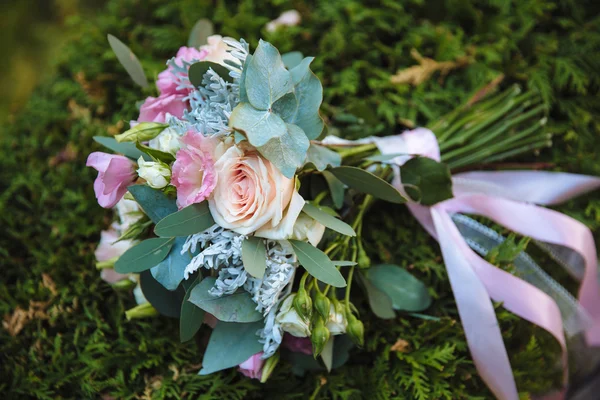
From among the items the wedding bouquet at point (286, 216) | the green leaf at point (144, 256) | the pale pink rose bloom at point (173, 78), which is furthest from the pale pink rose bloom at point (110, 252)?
the pale pink rose bloom at point (173, 78)

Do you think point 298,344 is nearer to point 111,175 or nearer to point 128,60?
point 111,175

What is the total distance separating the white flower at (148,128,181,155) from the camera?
0.58 meters

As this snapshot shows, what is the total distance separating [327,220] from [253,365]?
21cm

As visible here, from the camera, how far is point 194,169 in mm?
544

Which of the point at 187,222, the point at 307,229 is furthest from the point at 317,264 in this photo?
the point at 187,222

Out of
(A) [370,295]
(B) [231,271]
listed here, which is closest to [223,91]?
(B) [231,271]

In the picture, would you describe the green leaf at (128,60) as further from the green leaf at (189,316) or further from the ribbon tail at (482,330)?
the ribbon tail at (482,330)

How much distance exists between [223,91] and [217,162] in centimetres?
9

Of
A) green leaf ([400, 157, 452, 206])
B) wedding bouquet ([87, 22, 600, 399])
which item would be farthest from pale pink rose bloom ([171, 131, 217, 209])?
green leaf ([400, 157, 452, 206])

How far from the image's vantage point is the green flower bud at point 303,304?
57 cm

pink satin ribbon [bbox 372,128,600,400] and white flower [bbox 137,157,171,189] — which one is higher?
white flower [bbox 137,157,171,189]

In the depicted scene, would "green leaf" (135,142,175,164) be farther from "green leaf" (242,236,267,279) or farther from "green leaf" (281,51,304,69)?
"green leaf" (281,51,304,69)

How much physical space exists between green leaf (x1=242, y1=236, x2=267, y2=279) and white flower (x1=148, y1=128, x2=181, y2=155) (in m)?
0.14

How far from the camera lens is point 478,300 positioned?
28.3 inches
